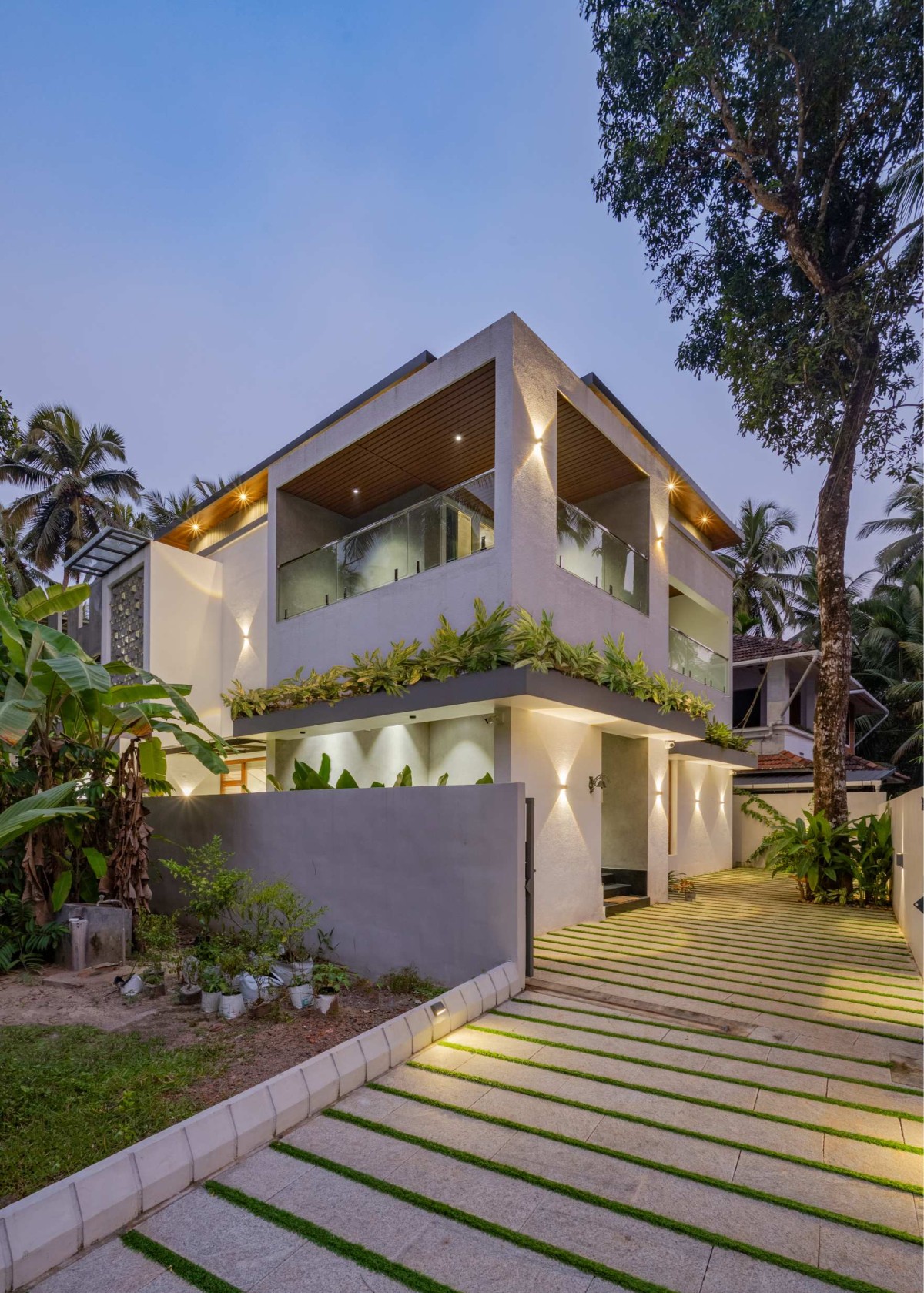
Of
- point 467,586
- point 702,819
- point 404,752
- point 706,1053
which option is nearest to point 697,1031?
point 706,1053

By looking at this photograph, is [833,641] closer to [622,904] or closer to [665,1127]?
[622,904]

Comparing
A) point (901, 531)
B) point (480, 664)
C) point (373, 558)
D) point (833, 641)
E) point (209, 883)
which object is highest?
point (901, 531)

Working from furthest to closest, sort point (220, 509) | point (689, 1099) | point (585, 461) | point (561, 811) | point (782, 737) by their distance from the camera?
1. point (782, 737)
2. point (220, 509)
3. point (585, 461)
4. point (561, 811)
5. point (689, 1099)

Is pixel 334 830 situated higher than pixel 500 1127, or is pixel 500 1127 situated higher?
pixel 334 830

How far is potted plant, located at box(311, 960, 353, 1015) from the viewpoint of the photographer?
595cm

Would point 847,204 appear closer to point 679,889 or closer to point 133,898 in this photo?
point 679,889

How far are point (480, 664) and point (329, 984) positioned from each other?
12.2 feet

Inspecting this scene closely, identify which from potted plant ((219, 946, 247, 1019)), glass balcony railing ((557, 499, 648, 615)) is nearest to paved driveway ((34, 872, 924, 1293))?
potted plant ((219, 946, 247, 1019))

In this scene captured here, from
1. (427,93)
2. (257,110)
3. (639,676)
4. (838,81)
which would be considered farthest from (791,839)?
(427,93)

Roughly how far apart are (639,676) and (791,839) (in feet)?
15.3

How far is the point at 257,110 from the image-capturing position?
51.7m

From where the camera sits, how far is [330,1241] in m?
3.10

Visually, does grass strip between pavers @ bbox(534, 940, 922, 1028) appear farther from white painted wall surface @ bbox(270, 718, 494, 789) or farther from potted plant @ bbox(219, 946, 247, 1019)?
potted plant @ bbox(219, 946, 247, 1019)

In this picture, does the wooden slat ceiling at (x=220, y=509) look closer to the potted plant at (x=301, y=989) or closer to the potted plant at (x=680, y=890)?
the potted plant at (x=301, y=989)
